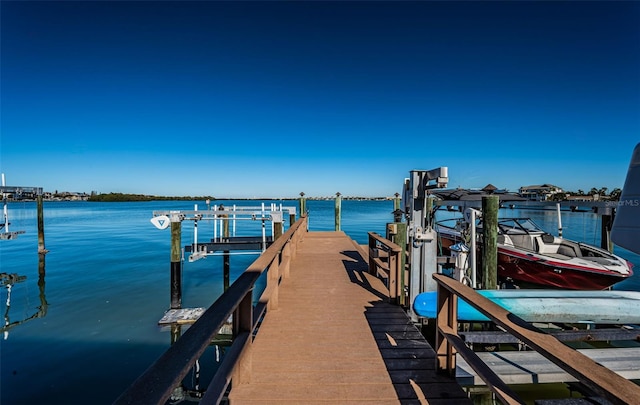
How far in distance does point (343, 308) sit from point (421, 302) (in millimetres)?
1089

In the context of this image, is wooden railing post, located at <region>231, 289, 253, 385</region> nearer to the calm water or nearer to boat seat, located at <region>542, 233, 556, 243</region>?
the calm water

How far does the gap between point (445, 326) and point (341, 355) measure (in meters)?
1.07

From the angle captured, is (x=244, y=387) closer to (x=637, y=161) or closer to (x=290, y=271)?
(x=637, y=161)

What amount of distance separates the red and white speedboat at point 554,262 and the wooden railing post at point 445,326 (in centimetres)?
635

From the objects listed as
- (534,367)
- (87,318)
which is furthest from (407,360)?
(87,318)

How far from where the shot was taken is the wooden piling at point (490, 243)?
611 centimetres

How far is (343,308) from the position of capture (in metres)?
4.29

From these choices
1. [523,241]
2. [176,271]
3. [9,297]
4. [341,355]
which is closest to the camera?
[341,355]

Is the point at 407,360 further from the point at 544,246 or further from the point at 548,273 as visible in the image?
the point at 544,246

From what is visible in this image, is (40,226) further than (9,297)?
Yes

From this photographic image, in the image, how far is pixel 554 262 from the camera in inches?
304

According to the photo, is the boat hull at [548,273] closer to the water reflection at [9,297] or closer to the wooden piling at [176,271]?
the wooden piling at [176,271]

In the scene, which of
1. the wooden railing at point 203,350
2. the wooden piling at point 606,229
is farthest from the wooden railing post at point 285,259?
the wooden piling at point 606,229

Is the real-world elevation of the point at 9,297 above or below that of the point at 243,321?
below
